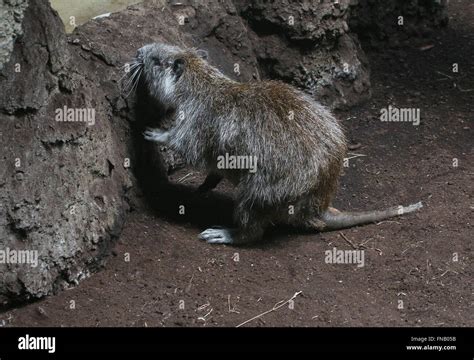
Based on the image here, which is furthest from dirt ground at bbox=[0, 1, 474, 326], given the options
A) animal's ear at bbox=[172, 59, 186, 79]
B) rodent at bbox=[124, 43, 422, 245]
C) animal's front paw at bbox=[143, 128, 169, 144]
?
animal's ear at bbox=[172, 59, 186, 79]

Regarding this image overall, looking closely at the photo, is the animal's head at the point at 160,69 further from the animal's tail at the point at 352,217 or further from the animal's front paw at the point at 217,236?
the animal's tail at the point at 352,217

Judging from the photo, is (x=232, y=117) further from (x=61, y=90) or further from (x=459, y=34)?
(x=459, y=34)

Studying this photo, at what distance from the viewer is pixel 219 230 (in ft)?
17.0

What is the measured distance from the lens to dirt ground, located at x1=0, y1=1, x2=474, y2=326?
4.34 meters

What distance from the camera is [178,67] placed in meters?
5.38

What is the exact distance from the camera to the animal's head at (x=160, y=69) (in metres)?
5.39

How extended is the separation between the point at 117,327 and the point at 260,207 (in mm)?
1357

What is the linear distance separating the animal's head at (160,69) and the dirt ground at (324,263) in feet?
2.47

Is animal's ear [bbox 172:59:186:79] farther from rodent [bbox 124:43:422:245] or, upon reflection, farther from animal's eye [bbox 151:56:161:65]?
animal's eye [bbox 151:56:161:65]

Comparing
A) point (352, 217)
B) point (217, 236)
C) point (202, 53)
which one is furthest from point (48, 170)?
point (352, 217)

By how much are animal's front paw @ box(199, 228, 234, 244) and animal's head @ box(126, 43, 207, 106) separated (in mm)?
958

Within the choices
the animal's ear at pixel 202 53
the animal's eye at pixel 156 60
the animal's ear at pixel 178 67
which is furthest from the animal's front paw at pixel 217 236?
the animal's ear at pixel 202 53

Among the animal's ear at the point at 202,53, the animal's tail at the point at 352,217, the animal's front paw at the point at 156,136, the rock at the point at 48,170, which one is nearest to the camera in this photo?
the rock at the point at 48,170
